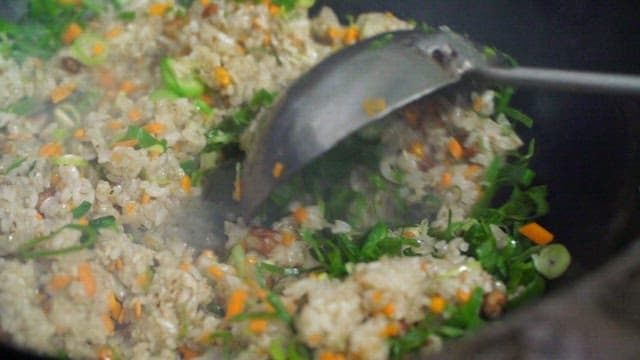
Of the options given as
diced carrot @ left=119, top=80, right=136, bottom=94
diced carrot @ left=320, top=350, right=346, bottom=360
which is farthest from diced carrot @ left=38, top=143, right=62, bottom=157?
diced carrot @ left=320, top=350, right=346, bottom=360

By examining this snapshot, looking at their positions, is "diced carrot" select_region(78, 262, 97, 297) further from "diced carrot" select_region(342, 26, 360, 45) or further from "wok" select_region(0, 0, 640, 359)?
"diced carrot" select_region(342, 26, 360, 45)

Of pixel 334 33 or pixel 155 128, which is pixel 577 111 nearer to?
pixel 334 33

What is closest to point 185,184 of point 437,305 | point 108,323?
point 108,323

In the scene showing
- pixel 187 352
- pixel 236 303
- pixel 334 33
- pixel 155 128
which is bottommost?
pixel 187 352

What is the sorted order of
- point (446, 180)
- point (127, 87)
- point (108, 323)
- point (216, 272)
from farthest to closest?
point (127, 87)
point (446, 180)
point (216, 272)
point (108, 323)

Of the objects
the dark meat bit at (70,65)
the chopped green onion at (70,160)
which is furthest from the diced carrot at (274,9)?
the chopped green onion at (70,160)

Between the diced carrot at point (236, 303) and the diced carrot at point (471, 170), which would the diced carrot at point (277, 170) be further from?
the diced carrot at point (471, 170)
